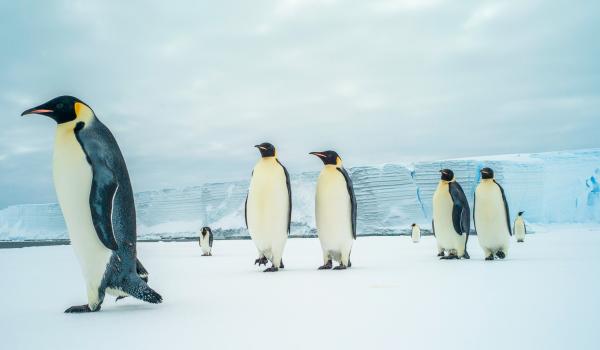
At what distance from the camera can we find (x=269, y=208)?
4.56 metres

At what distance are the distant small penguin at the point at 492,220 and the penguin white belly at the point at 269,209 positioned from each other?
2241mm

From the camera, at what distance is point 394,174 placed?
691 inches

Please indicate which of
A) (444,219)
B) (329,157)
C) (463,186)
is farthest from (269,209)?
(463,186)

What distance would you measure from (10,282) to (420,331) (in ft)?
11.3

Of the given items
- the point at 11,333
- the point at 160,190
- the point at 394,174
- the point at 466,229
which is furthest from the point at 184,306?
the point at 160,190

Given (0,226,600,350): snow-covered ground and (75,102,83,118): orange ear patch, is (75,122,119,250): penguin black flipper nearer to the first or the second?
(75,102,83,118): orange ear patch

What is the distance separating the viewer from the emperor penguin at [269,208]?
4.56 metres

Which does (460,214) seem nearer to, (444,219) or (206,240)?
(444,219)

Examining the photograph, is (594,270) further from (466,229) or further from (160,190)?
(160,190)

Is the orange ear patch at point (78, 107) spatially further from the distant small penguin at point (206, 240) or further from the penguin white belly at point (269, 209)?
the distant small penguin at point (206, 240)

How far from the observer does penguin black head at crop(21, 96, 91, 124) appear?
2375 mm

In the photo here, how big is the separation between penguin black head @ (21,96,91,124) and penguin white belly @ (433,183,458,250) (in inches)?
167

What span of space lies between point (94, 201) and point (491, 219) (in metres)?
4.35

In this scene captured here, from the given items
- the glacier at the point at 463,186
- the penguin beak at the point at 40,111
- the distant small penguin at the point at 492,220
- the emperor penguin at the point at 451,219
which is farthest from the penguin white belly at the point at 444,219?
the glacier at the point at 463,186
